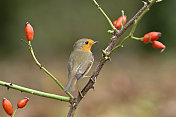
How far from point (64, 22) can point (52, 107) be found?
6.78 m

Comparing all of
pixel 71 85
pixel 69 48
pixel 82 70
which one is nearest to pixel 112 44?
pixel 71 85

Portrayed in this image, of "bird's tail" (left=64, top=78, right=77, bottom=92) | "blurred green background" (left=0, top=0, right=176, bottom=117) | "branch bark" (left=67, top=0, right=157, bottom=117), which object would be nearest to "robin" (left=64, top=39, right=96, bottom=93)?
"bird's tail" (left=64, top=78, right=77, bottom=92)

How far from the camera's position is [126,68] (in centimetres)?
1077

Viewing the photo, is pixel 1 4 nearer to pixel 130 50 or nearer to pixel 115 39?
pixel 130 50

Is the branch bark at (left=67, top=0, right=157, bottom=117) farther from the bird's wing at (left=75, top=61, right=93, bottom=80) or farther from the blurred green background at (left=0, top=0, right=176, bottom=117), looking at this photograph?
the blurred green background at (left=0, top=0, right=176, bottom=117)

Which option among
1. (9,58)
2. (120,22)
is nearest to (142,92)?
(120,22)

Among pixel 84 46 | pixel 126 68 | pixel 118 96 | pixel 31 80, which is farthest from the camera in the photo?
pixel 126 68

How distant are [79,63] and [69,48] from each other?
11.1m

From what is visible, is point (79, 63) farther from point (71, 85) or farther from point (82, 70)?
point (71, 85)

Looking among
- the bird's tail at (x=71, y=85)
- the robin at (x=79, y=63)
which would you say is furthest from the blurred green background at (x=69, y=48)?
the bird's tail at (x=71, y=85)

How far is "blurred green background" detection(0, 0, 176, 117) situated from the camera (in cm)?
752

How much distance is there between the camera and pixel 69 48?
45.2 feet

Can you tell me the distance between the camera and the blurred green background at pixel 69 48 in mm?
7523

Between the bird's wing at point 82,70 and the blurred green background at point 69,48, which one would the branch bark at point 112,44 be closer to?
the bird's wing at point 82,70
